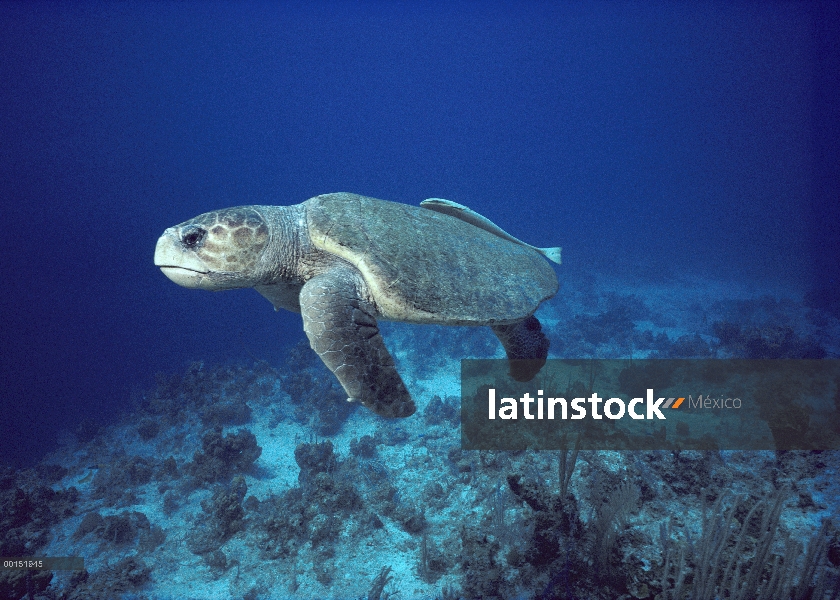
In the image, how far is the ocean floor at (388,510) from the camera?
9.65 ft

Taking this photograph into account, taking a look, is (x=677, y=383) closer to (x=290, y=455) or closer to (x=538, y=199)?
(x=290, y=455)

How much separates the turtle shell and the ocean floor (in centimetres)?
198

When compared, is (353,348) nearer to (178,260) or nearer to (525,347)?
(178,260)

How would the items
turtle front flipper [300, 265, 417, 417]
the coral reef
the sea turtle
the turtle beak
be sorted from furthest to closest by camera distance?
the coral reef < the turtle beak < the sea turtle < turtle front flipper [300, 265, 417, 417]

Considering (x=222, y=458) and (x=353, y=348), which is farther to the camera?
(x=222, y=458)

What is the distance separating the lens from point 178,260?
10.6 ft

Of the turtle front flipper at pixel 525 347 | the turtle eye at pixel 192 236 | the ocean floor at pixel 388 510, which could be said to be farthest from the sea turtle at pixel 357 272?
the ocean floor at pixel 388 510

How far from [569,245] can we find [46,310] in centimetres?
4240

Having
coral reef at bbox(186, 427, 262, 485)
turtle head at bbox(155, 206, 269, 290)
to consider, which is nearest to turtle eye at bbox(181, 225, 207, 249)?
turtle head at bbox(155, 206, 269, 290)

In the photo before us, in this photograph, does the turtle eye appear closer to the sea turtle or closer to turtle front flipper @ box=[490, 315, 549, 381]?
the sea turtle

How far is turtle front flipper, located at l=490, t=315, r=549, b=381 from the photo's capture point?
5016 millimetres

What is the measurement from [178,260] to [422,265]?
2420 millimetres

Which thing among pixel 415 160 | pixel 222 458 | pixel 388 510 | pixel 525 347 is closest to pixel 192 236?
pixel 525 347

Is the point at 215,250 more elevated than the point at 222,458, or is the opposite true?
the point at 215,250
